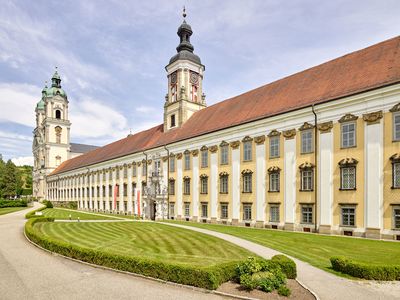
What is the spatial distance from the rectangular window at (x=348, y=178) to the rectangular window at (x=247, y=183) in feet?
31.8

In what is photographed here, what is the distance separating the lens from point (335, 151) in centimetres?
2539

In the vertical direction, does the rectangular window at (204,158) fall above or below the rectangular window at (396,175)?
above

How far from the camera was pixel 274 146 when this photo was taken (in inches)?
1184

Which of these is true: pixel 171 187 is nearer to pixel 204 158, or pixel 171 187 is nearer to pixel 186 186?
pixel 186 186

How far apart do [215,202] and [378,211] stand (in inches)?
692

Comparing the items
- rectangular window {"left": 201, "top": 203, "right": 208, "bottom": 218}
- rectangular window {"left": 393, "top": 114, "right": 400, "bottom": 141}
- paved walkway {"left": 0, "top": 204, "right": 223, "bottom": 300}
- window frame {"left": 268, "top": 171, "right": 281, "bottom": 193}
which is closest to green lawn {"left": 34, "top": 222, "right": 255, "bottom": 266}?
paved walkway {"left": 0, "top": 204, "right": 223, "bottom": 300}

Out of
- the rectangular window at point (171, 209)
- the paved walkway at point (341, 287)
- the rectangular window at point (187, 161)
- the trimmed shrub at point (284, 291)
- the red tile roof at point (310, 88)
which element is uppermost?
the red tile roof at point (310, 88)

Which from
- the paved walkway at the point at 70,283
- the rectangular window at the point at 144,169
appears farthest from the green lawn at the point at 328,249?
the rectangular window at the point at 144,169

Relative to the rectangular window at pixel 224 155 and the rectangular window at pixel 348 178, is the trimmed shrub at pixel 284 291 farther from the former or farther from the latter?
the rectangular window at pixel 224 155

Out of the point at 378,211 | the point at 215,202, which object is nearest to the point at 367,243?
the point at 378,211

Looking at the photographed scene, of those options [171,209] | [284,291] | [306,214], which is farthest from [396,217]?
[171,209]

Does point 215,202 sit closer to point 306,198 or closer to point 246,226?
point 246,226

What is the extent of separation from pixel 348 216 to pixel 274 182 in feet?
24.4

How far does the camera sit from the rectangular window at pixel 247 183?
32.2 m
